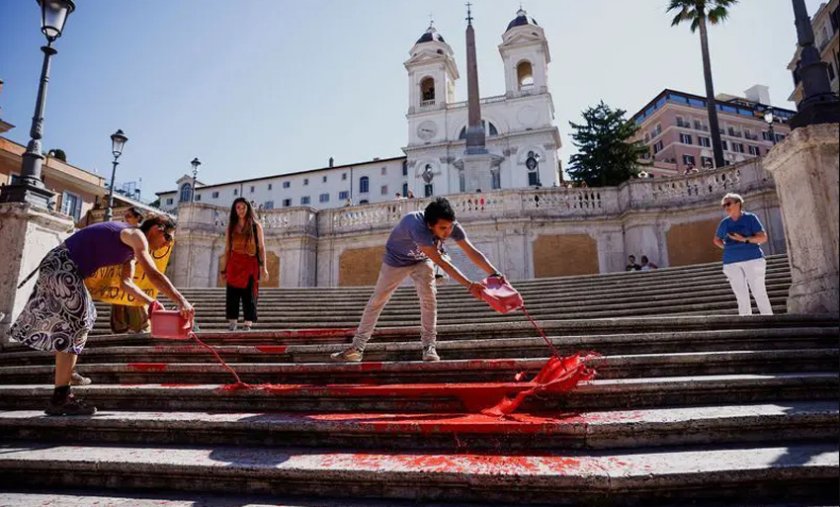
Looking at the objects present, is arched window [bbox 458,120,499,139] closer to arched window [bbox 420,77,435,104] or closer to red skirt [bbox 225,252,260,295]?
arched window [bbox 420,77,435,104]

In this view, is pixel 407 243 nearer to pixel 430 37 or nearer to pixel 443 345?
pixel 443 345

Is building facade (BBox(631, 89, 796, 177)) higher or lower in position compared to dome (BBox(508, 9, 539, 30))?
lower

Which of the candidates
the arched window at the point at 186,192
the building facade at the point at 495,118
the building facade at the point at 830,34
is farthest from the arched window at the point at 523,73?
the arched window at the point at 186,192

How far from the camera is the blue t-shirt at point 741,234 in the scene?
17.0ft

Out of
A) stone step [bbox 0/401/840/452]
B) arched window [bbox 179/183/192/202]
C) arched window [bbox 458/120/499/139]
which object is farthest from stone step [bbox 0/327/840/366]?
arched window [bbox 179/183/192/202]

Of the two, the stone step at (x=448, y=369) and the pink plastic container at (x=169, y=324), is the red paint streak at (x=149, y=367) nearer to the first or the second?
the stone step at (x=448, y=369)

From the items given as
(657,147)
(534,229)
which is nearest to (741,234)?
(534,229)

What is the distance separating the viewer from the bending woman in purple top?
3.41 m

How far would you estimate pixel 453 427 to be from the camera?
2775mm

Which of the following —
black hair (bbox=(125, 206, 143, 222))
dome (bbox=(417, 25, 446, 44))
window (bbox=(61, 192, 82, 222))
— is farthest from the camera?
dome (bbox=(417, 25, 446, 44))

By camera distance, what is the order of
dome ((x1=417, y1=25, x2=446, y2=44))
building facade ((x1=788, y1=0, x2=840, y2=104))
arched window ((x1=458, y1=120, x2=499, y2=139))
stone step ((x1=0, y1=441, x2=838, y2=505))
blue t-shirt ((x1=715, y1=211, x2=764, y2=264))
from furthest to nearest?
dome ((x1=417, y1=25, x2=446, y2=44)) → arched window ((x1=458, y1=120, x2=499, y2=139)) → building facade ((x1=788, y1=0, x2=840, y2=104)) → blue t-shirt ((x1=715, y1=211, x2=764, y2=264)) → stone step ((x1=0, y1=441, x2=838, y2=505))

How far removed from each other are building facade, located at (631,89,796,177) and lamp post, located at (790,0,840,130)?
57.1 m

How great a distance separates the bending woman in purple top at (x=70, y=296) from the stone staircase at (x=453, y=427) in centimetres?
36

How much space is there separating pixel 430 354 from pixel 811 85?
189 inches
